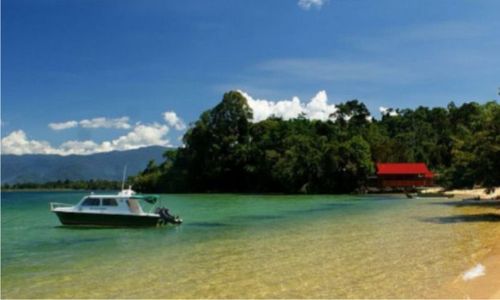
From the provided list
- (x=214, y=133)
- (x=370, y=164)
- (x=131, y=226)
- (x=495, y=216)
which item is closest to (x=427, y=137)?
(x=370, y=164)

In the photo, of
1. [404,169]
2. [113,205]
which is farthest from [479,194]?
[113,205]

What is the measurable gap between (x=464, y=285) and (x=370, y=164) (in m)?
65.7

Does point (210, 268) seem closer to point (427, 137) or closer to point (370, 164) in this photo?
point (370, 164)

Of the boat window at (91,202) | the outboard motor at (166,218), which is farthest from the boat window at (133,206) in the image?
the boat window at (91,202)

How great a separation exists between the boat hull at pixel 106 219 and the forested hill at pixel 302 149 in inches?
1753

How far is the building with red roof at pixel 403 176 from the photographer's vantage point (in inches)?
2975

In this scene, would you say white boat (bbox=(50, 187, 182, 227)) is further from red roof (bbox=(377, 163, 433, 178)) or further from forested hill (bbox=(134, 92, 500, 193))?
red roof (bbox=(377, 163, 433, 178))

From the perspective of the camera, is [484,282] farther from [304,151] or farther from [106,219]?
[304,151]

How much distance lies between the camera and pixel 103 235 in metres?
26.9

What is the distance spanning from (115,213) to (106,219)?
0.77 m

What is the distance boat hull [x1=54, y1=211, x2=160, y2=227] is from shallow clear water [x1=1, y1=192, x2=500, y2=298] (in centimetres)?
66

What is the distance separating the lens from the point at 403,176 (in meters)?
76.0

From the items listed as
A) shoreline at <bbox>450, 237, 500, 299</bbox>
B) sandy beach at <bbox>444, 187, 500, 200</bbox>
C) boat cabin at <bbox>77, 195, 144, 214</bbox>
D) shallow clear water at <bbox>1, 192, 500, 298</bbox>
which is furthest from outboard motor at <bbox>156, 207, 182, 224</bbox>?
sandy beach at <bbox>444, 187, 500, 200</bbox>

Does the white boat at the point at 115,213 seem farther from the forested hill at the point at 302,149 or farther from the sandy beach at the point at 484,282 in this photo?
the forested hill at the point at 302,149
